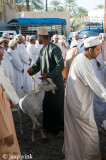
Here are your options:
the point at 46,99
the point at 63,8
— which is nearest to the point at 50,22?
the point at 46,99

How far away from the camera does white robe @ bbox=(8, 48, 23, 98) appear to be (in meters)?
8.66

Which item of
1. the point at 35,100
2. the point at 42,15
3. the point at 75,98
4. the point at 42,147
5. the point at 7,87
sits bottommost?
the point at 42,147

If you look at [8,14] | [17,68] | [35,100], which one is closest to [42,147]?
[35,100]

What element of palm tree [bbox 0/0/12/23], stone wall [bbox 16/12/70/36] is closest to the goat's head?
stone wall [bbox 16/12/70/36]

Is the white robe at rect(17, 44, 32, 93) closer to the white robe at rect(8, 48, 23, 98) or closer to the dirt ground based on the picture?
the white robe at rect(8, 48, 23, 98)

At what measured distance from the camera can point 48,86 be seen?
5.37m

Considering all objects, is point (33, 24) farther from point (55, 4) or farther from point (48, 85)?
point (55, 4)

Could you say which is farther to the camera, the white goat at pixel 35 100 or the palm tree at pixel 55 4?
the palm tree at pixel 55 4

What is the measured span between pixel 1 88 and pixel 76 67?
1374 mm

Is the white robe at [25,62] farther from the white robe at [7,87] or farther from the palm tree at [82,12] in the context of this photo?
the palm tree at [82,12]

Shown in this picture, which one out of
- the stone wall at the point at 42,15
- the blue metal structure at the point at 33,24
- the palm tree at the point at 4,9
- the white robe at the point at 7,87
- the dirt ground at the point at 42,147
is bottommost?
the dirt ground at the point at 42,147

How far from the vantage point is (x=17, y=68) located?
8.98 m

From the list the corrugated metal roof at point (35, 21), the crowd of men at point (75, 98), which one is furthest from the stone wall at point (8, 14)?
the crowd of men at point (75, 98)

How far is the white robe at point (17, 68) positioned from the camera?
341 inches
